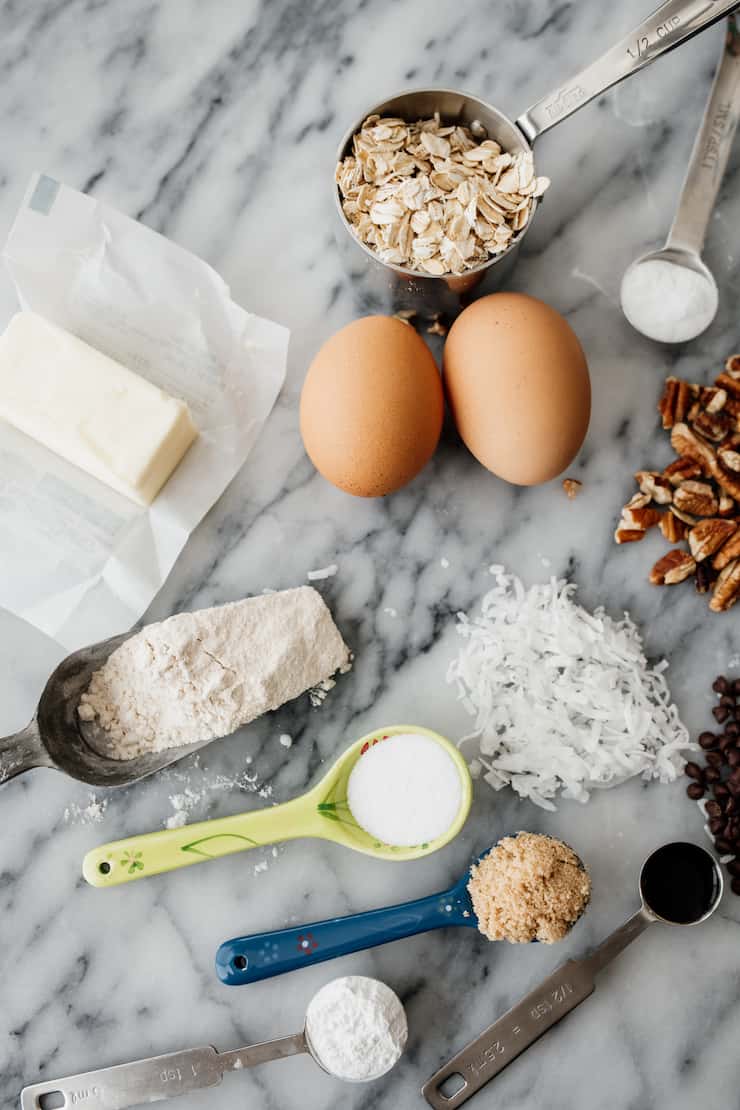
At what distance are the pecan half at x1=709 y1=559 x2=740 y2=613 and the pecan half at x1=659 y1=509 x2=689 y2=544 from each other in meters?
0.08

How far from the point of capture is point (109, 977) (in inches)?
55.9

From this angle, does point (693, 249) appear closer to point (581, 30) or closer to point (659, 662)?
point (581, 30)

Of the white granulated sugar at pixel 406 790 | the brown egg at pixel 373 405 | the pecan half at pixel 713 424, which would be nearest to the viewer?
the brown egg at pixel 373 405

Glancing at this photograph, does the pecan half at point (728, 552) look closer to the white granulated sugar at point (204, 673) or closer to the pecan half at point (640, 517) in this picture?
the pecan half at point (640, 517)

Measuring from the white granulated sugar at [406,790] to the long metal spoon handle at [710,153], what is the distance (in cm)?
80

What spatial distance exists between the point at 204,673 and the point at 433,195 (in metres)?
0.69

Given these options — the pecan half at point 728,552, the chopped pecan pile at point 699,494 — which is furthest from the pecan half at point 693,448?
the pecan half at point 728,552

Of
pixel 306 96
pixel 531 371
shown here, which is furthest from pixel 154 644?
pixel 306 96

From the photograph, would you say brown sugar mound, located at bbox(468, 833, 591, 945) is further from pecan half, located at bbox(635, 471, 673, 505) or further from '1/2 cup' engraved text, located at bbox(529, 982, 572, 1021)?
pecan half, located at bbox(635, 471, 673, 505)

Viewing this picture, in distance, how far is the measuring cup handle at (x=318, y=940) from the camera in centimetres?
133

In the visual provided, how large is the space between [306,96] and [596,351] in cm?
58

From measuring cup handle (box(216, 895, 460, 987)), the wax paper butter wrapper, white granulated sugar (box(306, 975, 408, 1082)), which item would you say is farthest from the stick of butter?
white granulated sugar (box(306, 975, 408, 1082))

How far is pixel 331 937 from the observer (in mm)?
1341

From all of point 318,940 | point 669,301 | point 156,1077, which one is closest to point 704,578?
point 669,301
